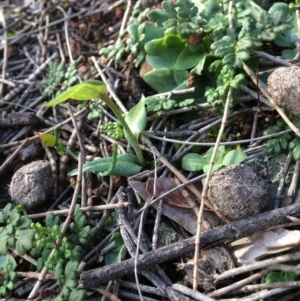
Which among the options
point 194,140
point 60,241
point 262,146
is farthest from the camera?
point 194,140

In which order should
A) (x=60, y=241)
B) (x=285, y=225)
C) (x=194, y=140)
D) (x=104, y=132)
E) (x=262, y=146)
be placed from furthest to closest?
(x=104, y=132) < (x=194, y=140) < (x=262, y=146) < (x=60, y=241) < (x=285, y=225)

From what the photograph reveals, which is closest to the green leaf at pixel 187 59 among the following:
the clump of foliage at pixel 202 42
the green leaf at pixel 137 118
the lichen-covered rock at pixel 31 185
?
the clump of foliage at pixel 202 42

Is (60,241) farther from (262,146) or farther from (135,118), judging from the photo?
(262,146)

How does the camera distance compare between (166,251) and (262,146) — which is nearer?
(166,251)

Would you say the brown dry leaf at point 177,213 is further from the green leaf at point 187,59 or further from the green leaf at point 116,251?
the green leaf at point 187,59

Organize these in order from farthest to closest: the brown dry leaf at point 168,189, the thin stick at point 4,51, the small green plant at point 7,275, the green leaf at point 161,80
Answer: the thin stick at point 4,51 < the green leaf at point 161,80 < the brown dry leaf at point 168,189 < the small green plant at point 7,275

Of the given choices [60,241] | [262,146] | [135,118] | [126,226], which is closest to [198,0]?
[135,118]

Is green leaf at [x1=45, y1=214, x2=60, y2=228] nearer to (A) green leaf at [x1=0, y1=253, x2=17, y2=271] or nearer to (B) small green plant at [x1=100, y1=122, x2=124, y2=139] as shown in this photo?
(A) green leaf at [x1=0, y1=253, x2=17, y2=271]
